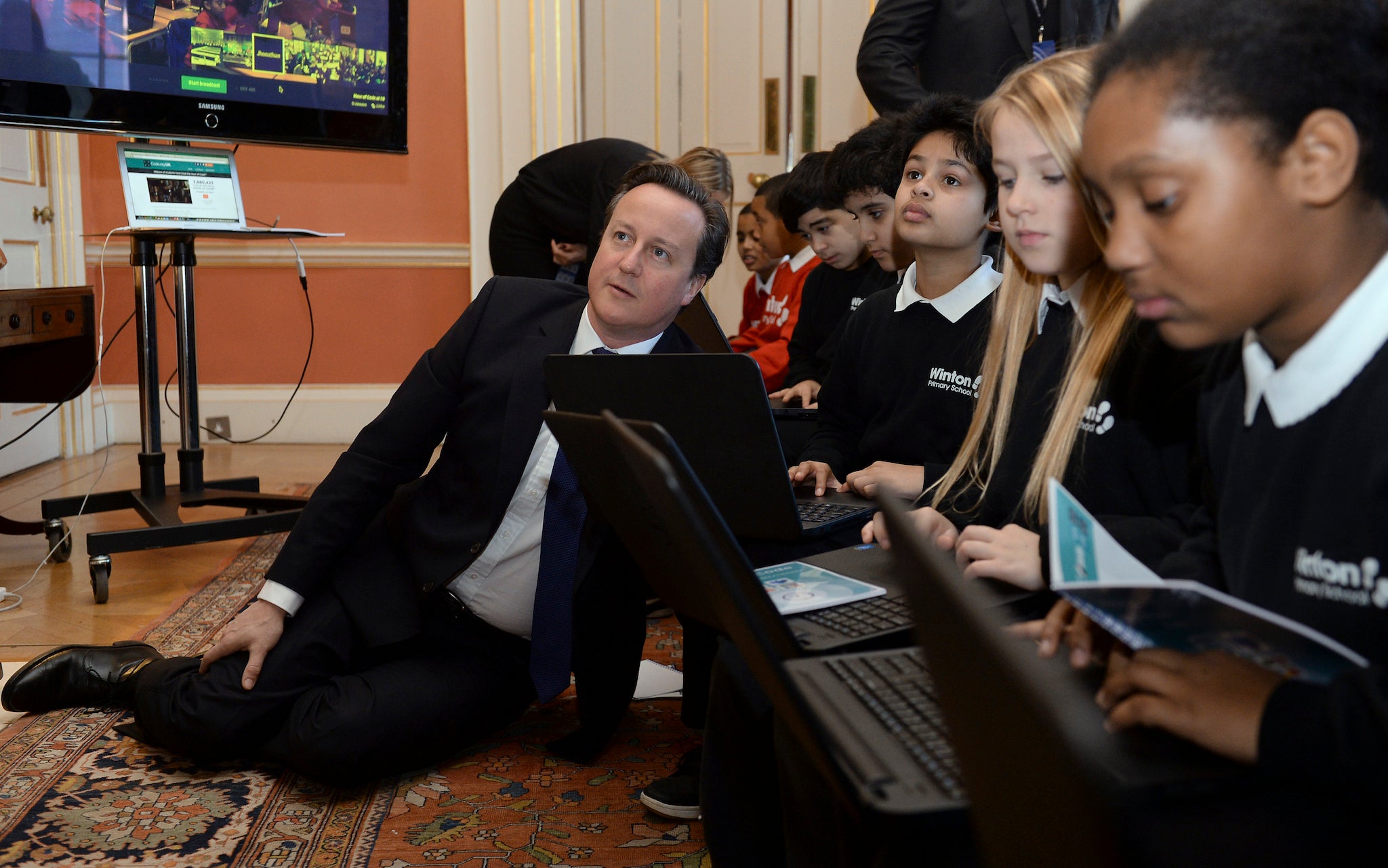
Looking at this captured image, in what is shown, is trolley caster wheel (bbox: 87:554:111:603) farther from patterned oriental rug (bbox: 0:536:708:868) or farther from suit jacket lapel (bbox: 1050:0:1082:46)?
suit jacket lapel (bbox: 1050:0:1082:46)

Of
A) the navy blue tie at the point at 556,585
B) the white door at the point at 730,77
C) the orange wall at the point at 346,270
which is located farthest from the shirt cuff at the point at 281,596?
the white door at the point at 730,77

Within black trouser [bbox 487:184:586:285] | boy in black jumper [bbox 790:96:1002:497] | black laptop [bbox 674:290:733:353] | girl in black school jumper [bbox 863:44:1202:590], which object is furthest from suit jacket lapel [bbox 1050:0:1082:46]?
black trouser [bbox 487:184:586:285]

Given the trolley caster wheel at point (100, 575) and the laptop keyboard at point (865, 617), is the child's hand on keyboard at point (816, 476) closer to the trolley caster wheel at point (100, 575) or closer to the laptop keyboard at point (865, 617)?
the laptop keyboard at point (865, 617)

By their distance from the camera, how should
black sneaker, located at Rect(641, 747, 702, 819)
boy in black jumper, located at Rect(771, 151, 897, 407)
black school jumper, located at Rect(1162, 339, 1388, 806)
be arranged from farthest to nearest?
boy in black jumper, located at Rect(771, 151, 897, 407) → black sneaker, located at Rect(641, 747, 702, 819) → black school jumper, located at Rect(1162, 339, 1388, 806)

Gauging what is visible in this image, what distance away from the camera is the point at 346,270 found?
412cm

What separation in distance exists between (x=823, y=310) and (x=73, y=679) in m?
1.87

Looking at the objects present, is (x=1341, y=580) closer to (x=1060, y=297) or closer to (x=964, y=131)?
(x=1060, y=297)

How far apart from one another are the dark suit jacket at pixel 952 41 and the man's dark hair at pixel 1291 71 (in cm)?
197

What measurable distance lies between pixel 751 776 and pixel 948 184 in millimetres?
1096

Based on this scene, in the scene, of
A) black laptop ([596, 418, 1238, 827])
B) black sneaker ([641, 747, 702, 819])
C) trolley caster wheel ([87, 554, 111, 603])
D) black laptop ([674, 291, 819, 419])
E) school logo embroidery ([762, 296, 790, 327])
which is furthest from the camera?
school logo embroidery ([762, 296, 790, 327])

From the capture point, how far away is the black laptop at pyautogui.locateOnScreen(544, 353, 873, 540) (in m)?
1.16

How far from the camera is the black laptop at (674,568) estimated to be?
0.86 metres

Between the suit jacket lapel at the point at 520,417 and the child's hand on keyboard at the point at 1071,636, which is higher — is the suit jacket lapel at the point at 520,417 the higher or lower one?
the higher one

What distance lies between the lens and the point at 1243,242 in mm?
655
